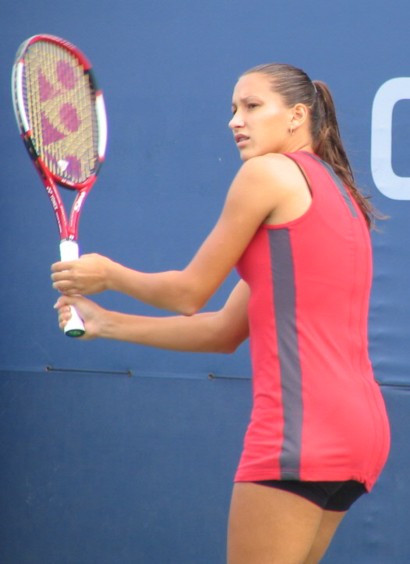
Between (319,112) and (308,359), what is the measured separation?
620 mm

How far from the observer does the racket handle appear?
106 inches

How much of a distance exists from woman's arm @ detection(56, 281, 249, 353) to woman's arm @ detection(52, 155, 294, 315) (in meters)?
0.08

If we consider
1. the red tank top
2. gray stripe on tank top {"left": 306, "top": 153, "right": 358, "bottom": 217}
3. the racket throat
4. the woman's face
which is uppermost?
the woman's face

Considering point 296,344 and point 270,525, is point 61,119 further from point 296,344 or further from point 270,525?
point 270,525

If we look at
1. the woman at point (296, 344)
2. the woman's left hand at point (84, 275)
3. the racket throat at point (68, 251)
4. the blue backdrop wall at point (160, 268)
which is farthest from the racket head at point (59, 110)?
the blue backdrop wall at point (160, 268)

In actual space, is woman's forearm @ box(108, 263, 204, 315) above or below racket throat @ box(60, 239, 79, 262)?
below

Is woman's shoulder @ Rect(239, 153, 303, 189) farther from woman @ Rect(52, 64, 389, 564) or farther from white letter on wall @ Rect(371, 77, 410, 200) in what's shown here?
white letter on wall @ Rect(371, 77, 410, 200)

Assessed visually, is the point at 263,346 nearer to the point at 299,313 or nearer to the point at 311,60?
the point at 299,313

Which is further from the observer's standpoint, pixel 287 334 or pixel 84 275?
pixel 84 275

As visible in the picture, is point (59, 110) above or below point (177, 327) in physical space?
above

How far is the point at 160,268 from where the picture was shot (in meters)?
4.07

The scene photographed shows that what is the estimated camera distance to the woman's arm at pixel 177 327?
2.75m

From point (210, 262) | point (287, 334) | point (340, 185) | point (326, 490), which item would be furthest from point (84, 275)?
point (326, 490)

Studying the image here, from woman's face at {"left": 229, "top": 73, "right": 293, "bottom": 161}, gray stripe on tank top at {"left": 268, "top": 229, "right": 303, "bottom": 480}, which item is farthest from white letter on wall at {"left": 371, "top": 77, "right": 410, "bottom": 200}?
gray stripe on tank top at {"left": 268, "top": 229, "right": 303, "bottom": 480}
